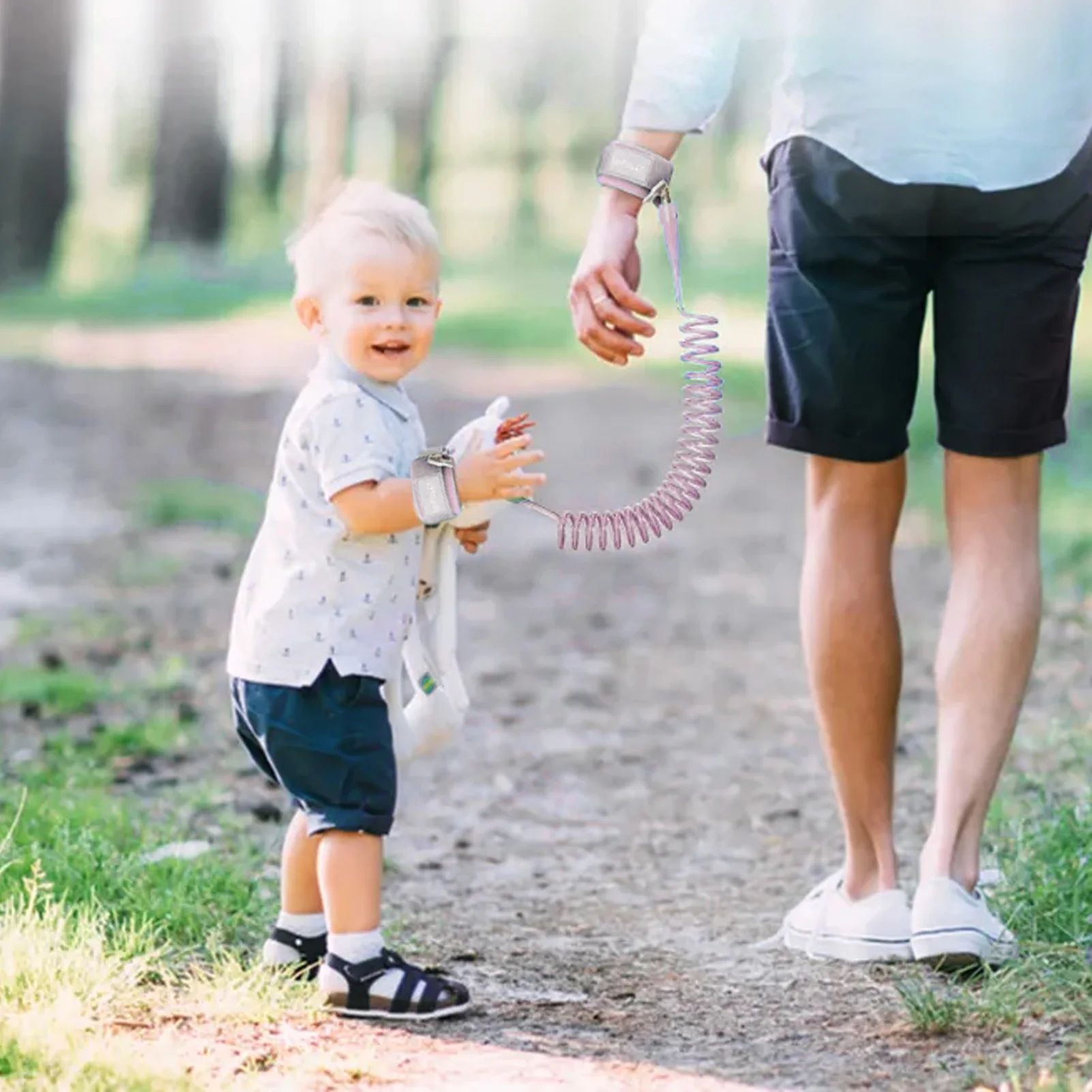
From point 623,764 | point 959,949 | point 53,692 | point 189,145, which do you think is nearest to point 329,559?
point 959,949

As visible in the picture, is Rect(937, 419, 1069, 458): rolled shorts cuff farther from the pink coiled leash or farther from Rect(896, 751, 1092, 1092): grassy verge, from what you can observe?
Rect(896, 751, 1092, 1092): grassy verge

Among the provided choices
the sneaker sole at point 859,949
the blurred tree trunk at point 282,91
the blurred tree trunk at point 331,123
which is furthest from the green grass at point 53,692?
the blurred tree trunk at point 282,91

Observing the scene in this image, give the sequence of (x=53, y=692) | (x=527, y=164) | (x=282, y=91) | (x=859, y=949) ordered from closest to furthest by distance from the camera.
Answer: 1. (x=859, y=949)
2. (x=53, y=692)
3. (x=282, y=91)
4. (x=527, y=164)

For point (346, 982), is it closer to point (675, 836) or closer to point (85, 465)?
point (675, 836)

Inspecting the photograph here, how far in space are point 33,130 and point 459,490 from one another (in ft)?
66.0

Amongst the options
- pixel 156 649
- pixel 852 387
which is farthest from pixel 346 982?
pixel 156 649

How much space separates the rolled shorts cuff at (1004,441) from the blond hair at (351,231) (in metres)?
0.91

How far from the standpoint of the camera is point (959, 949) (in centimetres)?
325

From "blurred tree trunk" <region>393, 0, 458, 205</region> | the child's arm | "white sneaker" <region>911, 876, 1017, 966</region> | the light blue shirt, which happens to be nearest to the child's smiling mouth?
the child's arm

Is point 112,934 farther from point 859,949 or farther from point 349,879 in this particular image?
A: point 859,949

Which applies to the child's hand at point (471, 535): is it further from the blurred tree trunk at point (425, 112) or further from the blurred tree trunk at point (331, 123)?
the blurred tree trunk at point (425, 112)

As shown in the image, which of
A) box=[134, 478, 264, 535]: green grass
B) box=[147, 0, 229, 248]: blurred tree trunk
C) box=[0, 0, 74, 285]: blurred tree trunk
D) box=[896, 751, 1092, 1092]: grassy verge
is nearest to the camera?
box=[896, 751, 1092, 1092]: grassy verge

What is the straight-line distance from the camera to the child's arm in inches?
120

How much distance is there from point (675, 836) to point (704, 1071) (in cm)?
166
